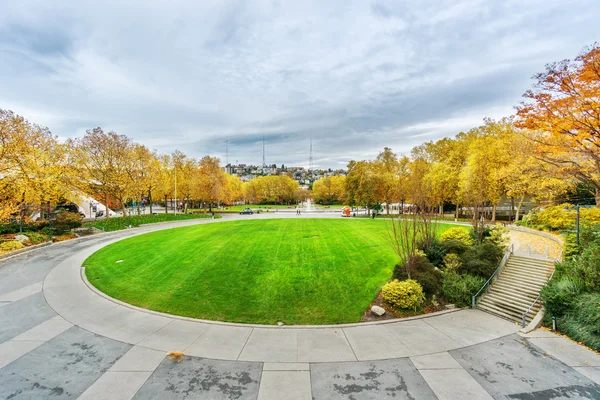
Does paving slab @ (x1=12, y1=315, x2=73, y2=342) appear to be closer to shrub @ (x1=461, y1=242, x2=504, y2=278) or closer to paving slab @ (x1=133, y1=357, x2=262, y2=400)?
paving slab @ (x1=133, y1=357, x2=262, y2=400)

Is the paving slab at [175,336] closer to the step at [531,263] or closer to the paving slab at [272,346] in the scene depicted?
the paving slab at [272,346]

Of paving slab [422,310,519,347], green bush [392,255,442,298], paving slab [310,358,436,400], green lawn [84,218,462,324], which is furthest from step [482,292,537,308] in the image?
paving slab [310,358,436,400]

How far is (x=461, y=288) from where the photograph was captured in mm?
13188

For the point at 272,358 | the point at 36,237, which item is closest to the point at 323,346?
the point at 272,358

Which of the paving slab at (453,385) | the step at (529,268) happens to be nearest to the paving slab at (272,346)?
the paving slab at (453,385)

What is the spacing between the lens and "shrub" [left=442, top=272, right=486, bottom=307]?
516 inches

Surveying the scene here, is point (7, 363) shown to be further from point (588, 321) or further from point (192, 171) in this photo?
point (192, 171)

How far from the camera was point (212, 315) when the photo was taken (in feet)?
→ 37.3

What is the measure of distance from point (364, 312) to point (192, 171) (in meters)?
49.0

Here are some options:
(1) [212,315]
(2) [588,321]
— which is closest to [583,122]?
(2) [588,321]

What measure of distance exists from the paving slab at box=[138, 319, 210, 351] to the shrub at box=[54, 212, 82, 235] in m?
26.3

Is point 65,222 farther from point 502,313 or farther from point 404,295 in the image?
point 502,313

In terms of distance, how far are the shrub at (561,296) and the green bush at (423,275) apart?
4.26 meters

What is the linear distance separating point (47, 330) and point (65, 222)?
2388 centimetres
